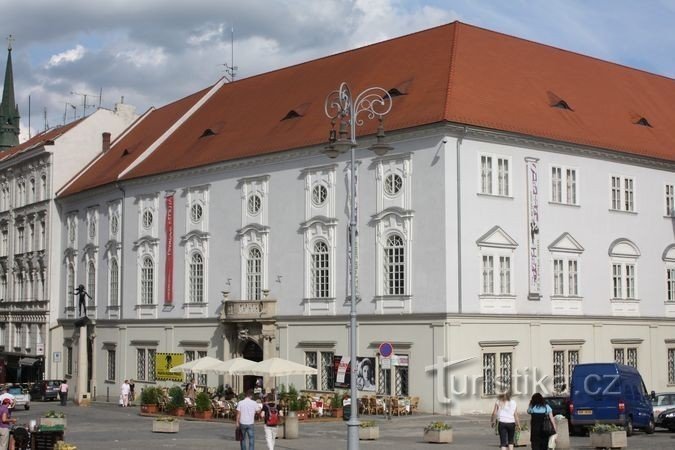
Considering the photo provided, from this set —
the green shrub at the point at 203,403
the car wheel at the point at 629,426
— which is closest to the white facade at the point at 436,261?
the green shrub at the point at 203,403

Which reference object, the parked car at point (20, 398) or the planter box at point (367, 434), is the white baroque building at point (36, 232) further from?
the planter box at point (367, 434)

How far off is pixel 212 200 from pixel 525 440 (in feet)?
96.6

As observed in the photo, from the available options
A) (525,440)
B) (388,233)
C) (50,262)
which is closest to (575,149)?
(388,233)

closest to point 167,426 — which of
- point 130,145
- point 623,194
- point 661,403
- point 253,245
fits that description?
point 661,403

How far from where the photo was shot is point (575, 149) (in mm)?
49781

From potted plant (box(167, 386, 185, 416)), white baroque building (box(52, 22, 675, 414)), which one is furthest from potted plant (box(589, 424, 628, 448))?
potted plant (box(167, 386, 185, 416))

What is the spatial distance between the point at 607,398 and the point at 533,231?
14.2 m

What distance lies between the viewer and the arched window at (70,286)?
71.9 metres

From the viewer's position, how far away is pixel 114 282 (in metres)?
66.0

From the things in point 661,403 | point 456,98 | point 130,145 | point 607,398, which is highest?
point 130,145

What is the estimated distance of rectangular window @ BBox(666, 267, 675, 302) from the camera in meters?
54.8

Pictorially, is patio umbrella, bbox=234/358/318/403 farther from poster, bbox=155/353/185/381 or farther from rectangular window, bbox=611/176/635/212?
rectangular window, bbox=611/176/635/212

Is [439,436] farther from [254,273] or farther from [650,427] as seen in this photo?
[254,273]

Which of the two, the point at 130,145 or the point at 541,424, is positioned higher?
the point at 130,145
